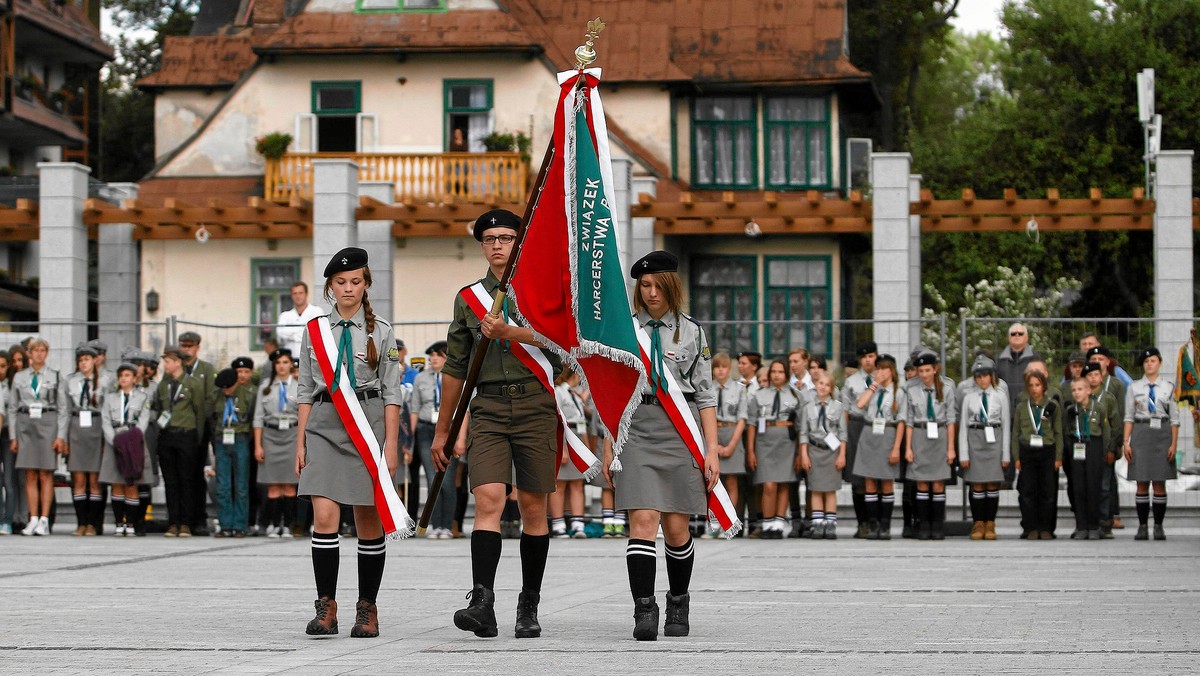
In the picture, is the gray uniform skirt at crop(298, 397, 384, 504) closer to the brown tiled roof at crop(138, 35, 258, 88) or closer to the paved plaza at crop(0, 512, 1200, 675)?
the paved plaza at crop(0, 512, 1200, 675)

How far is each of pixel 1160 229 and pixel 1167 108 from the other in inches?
651

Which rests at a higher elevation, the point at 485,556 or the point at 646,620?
the point at 485,556

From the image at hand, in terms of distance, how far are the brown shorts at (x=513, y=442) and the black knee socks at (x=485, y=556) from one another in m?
0.27

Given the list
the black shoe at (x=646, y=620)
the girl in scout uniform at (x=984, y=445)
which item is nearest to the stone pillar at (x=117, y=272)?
the girl in scout uniform at (x=984, y=445)

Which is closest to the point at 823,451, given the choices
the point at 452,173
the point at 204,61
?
the point at 452,173

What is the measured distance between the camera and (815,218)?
33.4 meters

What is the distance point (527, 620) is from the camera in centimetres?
999

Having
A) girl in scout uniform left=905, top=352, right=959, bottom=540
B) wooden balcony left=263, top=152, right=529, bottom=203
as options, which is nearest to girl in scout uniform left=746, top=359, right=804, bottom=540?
girl in scout uniform left=905, top=352, right=959, bottom=540

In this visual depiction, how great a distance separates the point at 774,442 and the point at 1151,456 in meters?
3.89

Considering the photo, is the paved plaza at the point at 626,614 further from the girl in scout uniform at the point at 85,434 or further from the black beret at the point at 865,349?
the black beret at the point at 865,349

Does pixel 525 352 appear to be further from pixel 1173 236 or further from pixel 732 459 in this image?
pixel 1173 236

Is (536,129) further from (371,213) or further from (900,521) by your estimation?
(900,521)

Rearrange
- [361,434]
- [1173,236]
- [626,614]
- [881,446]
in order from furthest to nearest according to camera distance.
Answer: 1. [1173,236]
2. [881,446]
3. [626,614]
4. [361,434]

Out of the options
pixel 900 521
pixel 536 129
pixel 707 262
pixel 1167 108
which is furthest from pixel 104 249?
pixel 1167 108
